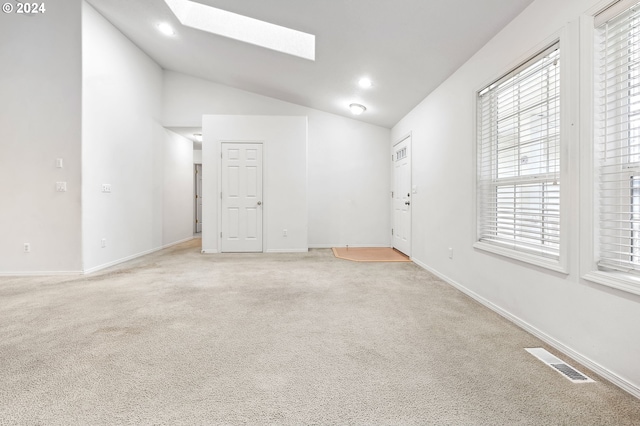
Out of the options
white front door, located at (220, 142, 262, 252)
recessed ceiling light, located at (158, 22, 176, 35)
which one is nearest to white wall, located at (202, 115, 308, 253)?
white front door, located at (220, 142, 262, 252)

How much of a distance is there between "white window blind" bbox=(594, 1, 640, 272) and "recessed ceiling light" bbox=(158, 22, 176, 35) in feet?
15.2

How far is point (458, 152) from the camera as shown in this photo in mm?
3225

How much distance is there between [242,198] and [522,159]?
14.5 feet

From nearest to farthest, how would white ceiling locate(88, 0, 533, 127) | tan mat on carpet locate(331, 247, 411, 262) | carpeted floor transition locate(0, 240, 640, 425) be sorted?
carpeted floor transition locate(0, 240, 640, 425) < white ceiling locate(88, 0, 533, 127) < tan mat on carpet locate(331, 247, 411, 262)

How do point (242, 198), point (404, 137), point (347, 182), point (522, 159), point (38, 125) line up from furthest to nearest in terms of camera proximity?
point (347, 182) → point (242, 198) → point (404, 137) → point (38, 125) → point (522, 159)

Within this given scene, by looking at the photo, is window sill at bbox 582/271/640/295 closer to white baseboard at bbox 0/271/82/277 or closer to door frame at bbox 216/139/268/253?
door frame at bbox 216/139/268/253

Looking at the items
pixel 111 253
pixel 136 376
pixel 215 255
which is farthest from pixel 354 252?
pixel 136 376

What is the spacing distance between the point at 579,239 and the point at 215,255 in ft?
16.0

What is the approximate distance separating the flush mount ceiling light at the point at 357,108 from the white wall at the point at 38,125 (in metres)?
3.91

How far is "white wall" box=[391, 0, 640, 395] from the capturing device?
5.12 ft

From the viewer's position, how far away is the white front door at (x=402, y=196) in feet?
16.0

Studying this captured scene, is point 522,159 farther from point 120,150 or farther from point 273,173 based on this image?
point 120,150

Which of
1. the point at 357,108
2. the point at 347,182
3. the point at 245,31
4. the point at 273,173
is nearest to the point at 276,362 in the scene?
the point at 245,31

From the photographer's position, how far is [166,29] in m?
4.16
